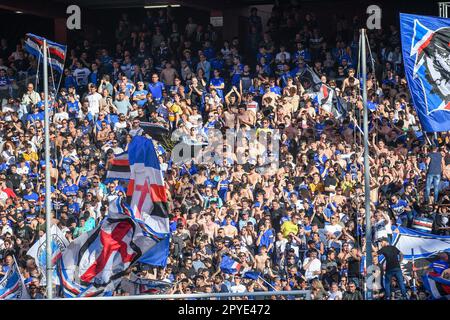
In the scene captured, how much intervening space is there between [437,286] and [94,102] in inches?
373

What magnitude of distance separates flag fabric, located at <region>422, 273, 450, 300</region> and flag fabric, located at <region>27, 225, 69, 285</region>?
5783 millimetres

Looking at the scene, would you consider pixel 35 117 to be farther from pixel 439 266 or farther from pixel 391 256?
pixel 439 266

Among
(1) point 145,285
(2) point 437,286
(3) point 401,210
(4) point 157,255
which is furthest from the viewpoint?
(3) point 401,210

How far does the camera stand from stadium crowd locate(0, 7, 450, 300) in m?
16.7

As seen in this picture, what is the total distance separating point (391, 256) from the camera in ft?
50.0

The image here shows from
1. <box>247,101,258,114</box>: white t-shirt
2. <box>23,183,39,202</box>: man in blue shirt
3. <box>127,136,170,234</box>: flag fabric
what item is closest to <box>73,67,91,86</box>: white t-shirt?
<box>23,183,39,202</box>: man in blue shirt

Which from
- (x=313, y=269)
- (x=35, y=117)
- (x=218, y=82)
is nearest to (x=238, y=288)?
(x=313, y=269)

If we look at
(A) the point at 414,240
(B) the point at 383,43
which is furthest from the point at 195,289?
(B) the point at 383,43

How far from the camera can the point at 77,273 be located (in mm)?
15672

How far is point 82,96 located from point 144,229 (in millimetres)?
8023

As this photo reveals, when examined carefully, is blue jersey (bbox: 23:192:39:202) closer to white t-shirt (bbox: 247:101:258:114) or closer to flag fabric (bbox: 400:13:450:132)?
white t-shirt (bbox: 247:101:258:114)

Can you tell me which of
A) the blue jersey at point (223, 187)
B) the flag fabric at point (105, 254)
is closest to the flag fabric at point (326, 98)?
the blue jersey at point (223, 187)

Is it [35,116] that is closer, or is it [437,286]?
[437,286]
